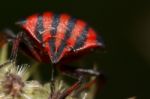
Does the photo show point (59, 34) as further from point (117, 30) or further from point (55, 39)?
point (117, 30)

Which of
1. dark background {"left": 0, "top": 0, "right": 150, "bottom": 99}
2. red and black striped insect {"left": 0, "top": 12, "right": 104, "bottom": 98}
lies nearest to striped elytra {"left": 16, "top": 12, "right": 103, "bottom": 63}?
red and black striped insect {"left": 0, "top": 12, "right": 104, "bottom": 98}

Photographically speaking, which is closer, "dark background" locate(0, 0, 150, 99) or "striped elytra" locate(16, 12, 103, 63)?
"striped elytra" locate(16, 12, 103, 63)

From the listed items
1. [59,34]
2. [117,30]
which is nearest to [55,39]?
[59,34]

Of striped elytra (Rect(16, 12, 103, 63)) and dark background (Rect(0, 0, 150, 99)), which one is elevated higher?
striped elytra (Rect(16, 12, 103, 63))

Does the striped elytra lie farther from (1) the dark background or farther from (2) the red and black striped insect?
(1) the dark background

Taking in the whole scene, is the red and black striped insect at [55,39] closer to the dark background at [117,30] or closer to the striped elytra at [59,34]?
the striped elytra at [59,34]

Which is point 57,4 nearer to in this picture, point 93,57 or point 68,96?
point 93,57

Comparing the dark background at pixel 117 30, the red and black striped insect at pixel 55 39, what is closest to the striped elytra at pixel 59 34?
the red and black striped insect at pixel 55 39
